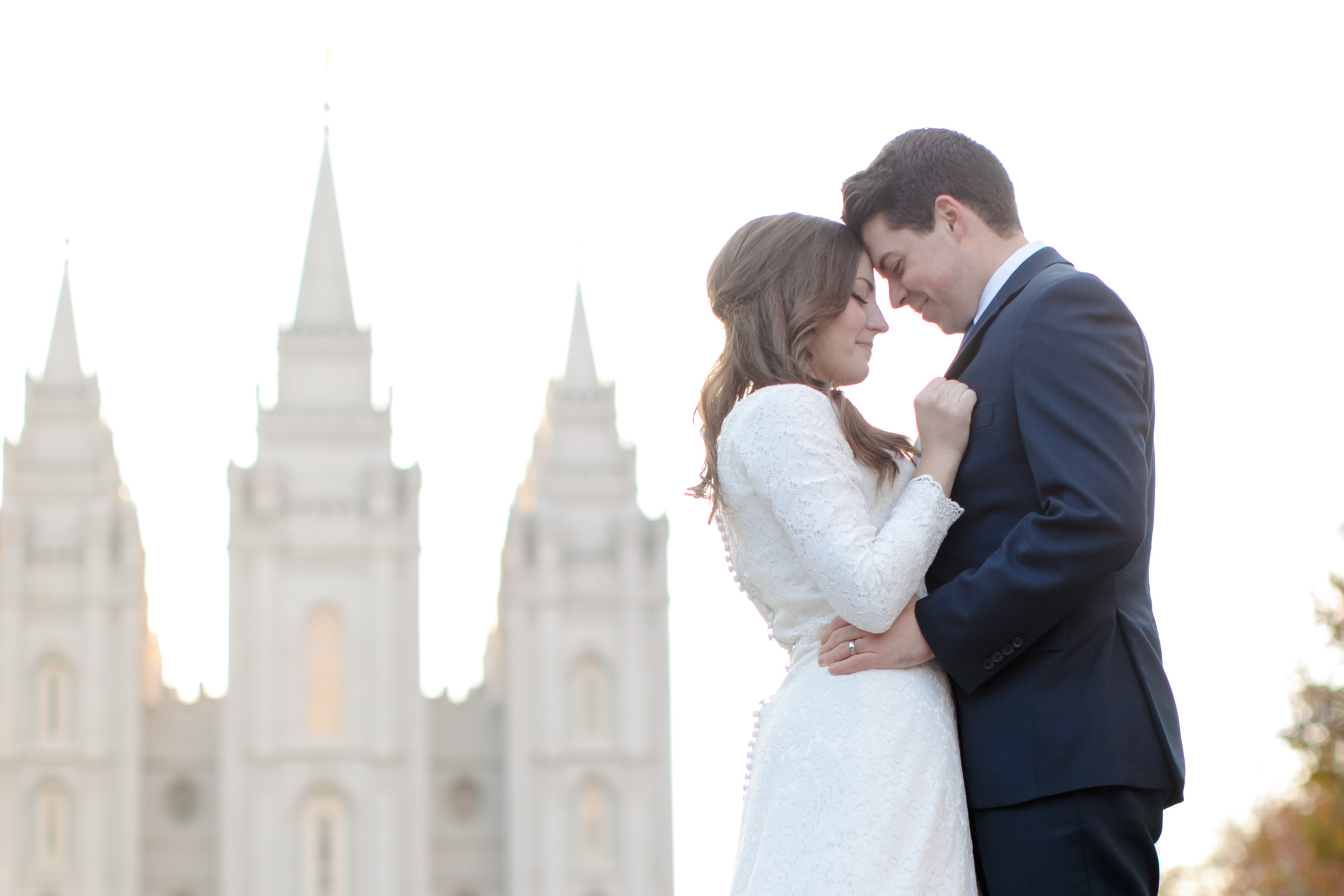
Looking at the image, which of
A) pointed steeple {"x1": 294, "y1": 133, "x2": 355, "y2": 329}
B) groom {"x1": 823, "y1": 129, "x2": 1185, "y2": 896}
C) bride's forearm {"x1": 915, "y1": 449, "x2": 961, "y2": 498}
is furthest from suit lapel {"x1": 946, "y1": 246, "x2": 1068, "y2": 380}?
pointed steeple {"x1": 294, "y1": 133, "x2": 355, "y2": 329}

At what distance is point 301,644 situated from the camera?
42938 millimetres

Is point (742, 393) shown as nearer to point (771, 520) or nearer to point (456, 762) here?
point (771, 520)

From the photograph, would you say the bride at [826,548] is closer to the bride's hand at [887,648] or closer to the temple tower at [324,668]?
the bride's hand at [887,648]

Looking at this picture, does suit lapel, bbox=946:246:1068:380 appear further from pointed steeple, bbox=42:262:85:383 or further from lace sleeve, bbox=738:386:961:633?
pointed steeple, bbox=42:262:85:383

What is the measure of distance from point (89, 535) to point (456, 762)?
1018 centimetres

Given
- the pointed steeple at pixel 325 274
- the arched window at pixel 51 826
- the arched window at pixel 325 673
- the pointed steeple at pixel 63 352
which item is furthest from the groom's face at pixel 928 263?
the pointed steeple at pixel 63 352

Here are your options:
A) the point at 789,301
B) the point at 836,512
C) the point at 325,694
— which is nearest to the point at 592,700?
the point at 325,694

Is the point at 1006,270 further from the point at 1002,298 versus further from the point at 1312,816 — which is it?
the point at 1312,816

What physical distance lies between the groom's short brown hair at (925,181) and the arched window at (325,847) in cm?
3941

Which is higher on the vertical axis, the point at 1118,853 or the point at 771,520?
the point at 771,520

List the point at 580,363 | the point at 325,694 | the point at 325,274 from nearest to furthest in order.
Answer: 1. the point at 325,694
2. the point at 325,274
3. the point at 580,363

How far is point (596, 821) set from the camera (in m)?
43.6

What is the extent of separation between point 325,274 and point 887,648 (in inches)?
1740

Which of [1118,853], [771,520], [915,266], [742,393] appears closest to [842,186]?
[915,266]
